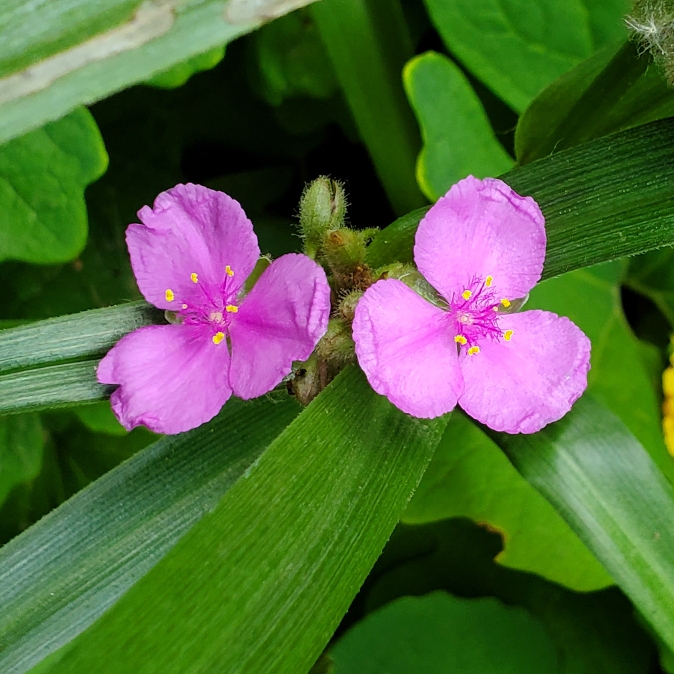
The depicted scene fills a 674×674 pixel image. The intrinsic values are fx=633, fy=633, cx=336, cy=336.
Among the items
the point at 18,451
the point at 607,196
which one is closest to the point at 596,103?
the point at 607,196

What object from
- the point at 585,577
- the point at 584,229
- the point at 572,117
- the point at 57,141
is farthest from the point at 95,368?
the point at 585,577

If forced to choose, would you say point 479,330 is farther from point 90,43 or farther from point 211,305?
point 90,43

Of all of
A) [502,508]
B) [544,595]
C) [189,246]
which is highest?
[189,246]

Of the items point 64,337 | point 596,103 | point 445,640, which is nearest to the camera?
point 64,337

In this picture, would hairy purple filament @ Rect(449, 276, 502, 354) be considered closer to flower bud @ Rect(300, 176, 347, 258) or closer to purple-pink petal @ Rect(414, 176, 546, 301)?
purple-pink petal @ Rect(414, 176, 546, 301)

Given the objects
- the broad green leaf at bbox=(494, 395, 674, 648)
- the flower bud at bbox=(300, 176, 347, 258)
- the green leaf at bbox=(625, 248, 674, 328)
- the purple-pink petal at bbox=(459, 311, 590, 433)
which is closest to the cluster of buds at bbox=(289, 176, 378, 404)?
the flower bud at bbox=(300, 176, 347, 258)

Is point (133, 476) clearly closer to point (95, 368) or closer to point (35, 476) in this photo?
point (95, 368)
